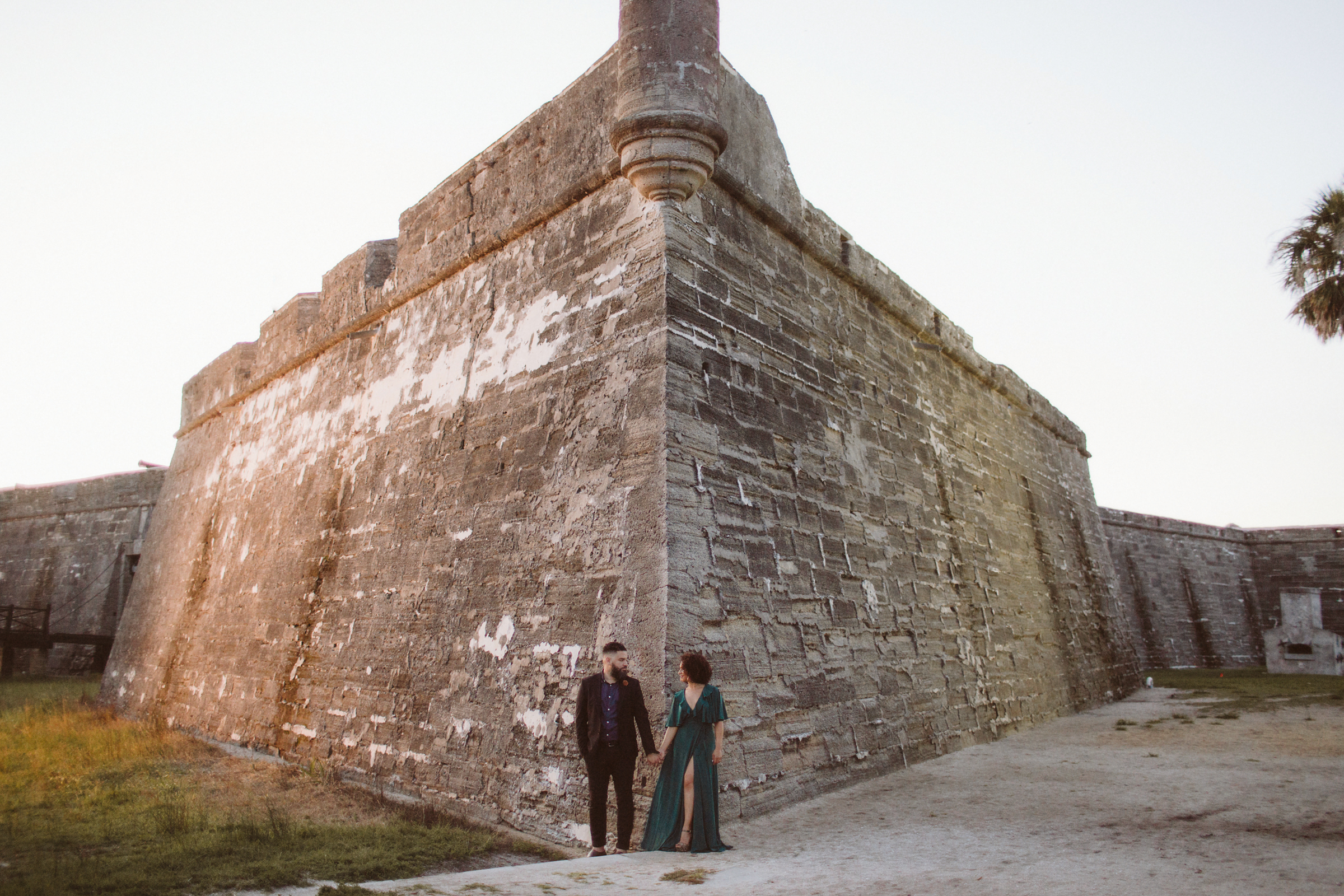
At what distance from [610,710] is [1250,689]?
10691 mm

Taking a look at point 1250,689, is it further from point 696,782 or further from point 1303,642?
point 696,782

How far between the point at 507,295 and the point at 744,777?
3958 millimetres

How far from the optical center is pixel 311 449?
880cm

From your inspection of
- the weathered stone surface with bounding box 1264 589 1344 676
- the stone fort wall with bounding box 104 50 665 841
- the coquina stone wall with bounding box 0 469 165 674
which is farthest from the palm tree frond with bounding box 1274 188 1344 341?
the coquina stone wall with bounding box 0 469 165 674

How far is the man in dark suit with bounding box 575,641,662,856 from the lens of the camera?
4.16 meters

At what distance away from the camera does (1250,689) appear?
11258 mm

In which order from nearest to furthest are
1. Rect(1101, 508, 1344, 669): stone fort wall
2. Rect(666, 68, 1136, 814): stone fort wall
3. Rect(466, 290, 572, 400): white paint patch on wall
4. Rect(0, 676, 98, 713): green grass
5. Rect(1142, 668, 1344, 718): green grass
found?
Rect(666, 68, 1136, 814): stone fort wall, Rect(466, 290, 572, 400): white paint patch on wall, Rect(1142, 668, 1344, 718): green grass, Rect(0, 676, 98, 713): green grass, Rect(1101, 508, 1344, 669): stone fort wall

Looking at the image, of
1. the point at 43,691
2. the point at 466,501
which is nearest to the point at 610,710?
the point at 466,501

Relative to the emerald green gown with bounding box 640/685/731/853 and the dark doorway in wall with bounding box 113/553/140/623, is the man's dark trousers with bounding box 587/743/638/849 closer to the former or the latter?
the emerald green gown with bounding box 640/685/731/853

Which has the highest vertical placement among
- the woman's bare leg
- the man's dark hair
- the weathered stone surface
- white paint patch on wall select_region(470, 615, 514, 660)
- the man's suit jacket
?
the weathered stone surface

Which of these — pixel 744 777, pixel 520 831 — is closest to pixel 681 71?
pixel 744 777

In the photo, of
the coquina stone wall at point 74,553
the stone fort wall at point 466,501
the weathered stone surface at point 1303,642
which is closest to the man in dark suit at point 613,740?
the stone fort wall at point 466,501

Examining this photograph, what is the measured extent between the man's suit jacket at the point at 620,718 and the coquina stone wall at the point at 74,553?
16.7m

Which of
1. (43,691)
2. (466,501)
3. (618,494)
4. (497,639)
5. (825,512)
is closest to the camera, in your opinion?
(618,494)
